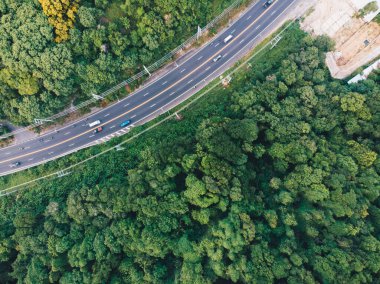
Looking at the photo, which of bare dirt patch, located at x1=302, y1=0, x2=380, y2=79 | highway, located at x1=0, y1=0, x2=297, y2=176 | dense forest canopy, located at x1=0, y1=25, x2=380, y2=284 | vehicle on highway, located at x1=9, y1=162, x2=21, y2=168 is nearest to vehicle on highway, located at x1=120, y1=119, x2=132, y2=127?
highway, located at x1=0, y1=0, x2=297, y2=176

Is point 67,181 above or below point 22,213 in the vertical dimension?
above

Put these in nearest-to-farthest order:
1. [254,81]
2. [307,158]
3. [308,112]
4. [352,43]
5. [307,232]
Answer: [307,232]
[307,158]
[308,112]
[254,81]
[352,43]

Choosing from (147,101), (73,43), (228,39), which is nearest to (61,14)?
(73,43)

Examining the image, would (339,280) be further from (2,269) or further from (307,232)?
(2,269)

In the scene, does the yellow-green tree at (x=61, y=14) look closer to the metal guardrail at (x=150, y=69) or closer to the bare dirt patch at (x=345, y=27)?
the metal guardrail at (x=150, y=69)

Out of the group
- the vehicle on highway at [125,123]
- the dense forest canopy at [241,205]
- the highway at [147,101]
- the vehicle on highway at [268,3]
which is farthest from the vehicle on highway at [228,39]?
the vehicle on highway at [125,123]

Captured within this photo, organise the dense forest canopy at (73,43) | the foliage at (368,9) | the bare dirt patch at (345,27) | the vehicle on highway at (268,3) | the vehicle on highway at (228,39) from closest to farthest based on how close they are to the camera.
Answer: the dense forest canopy at (73,43), the foliage at (368,9), the vehicle on highway at (228,39), the bare dirt patch at (345,27), the vehicle on highway at (268,3)

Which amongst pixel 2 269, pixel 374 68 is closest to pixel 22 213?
pixel 2 269
